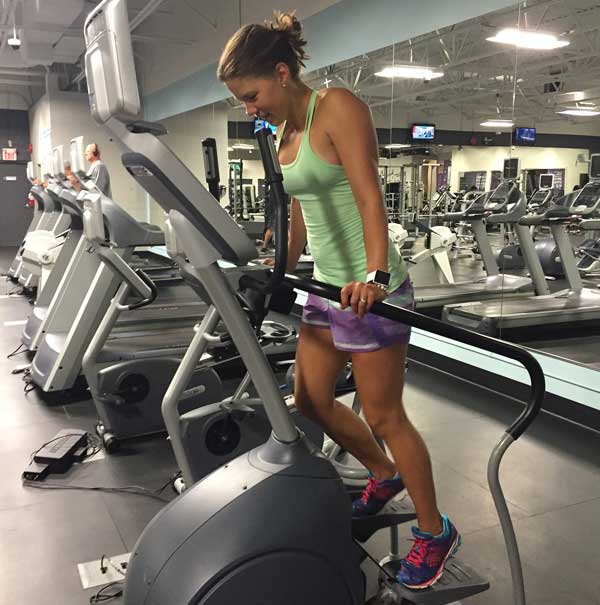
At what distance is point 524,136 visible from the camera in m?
5.82

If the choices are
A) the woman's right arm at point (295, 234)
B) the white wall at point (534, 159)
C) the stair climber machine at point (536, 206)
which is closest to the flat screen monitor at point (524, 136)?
the white wall at point (534, 159)

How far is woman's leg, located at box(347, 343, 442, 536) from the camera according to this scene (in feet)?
5.37

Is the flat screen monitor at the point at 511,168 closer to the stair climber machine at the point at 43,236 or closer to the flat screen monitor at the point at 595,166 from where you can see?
the flat screen monitor at the point at 595,166

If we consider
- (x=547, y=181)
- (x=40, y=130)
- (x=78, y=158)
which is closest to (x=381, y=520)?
(x=78, y=158)

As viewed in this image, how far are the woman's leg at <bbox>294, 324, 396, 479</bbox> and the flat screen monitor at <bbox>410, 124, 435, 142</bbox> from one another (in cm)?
713

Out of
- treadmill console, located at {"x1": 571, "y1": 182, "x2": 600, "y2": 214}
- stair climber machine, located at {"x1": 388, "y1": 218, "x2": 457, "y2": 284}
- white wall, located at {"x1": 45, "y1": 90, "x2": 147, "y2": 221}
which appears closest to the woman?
stair climber machine, located at {"x1": 388, "y1": 218, "x2": 457, "y2": 284}

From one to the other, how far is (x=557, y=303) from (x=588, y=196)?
147 centimetres

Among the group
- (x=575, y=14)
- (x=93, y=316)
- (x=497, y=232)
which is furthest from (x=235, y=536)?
(x=497, y=232)

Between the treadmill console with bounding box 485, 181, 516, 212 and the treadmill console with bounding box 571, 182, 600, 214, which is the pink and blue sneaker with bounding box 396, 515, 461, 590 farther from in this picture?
the treadmill console with bounding box 571, 182, 600, 214

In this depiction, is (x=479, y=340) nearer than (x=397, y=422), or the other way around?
(x=479, y=340)

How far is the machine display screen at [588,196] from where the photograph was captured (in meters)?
5.95

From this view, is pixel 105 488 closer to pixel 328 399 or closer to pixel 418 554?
pixel 328 399

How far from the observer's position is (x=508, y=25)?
187 inches

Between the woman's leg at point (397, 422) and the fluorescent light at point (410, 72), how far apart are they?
457cm
